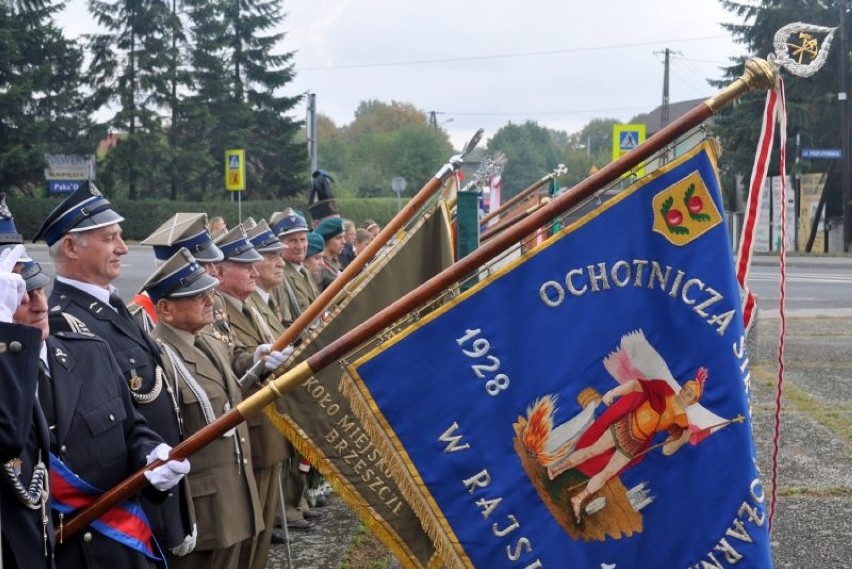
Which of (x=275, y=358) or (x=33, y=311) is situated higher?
(x=33, y=311)

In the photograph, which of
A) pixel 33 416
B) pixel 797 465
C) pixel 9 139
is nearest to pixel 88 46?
pixel 9 139

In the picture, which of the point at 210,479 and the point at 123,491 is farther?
the point at 210,479

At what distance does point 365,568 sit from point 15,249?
10.2ft

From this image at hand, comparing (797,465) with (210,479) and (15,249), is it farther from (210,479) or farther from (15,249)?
(15,249)

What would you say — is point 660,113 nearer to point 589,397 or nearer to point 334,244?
point 334,244

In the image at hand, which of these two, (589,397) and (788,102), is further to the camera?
(788,102)

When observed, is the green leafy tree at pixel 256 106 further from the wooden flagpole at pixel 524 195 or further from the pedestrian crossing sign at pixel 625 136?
the wooden flagpole at pixel 524 195

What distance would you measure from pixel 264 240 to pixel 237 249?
0.65 m

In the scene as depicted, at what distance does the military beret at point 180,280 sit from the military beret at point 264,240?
1.54 meters

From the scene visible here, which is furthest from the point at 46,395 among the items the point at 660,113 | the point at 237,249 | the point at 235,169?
the point at 660,113

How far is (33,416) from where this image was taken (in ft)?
9.44

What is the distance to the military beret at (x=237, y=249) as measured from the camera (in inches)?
204

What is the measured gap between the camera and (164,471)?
3.31 metres

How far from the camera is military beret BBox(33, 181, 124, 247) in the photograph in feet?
12.1
